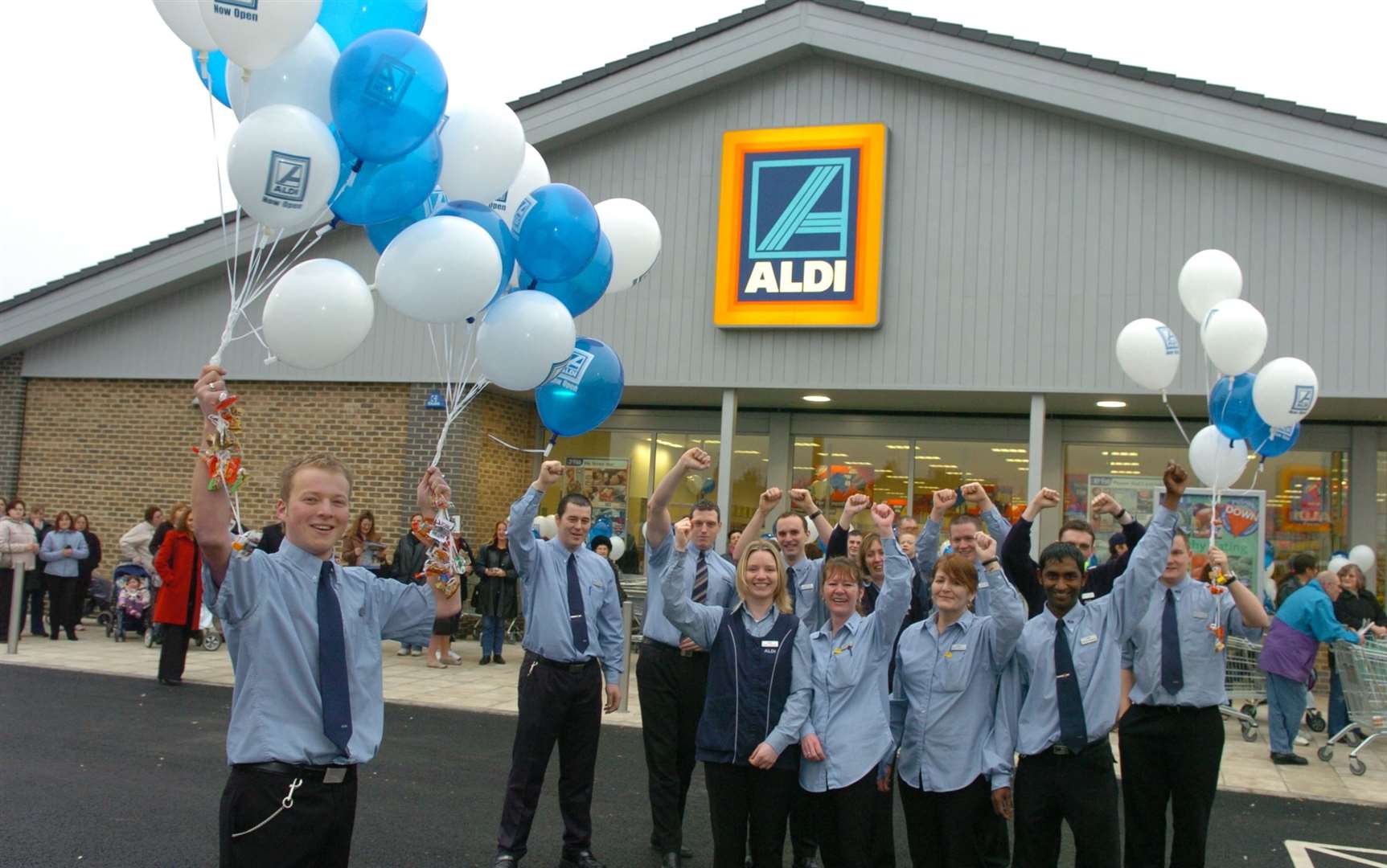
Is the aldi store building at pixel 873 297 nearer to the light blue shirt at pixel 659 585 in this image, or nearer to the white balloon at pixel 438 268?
the light blue shirt at pixel 659 585

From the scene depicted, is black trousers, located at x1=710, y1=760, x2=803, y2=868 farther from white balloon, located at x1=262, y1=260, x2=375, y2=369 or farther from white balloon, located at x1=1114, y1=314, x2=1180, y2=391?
white balloon, located at x1=1114, y1=314, x2=1180, y2=391

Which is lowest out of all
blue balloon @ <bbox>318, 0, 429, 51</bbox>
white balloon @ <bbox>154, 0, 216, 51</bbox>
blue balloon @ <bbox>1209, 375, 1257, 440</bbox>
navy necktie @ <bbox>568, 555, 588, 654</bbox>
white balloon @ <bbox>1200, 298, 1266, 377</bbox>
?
navy necktie @ <bbox>568, 555, 588, 654</bbox>

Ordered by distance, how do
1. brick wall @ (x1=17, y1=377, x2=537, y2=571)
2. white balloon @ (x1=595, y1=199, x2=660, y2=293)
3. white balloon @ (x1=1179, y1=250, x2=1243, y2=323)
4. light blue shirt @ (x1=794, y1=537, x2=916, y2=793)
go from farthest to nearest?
brick wall @ (x1=17, y1=377, x2=537, y2=571) < white balloon @ (x1=1179, y1=250, x2=1243, y2=323) < white balloon @ (x1=595, y1=199, x2=660, y2=293) < light blue shirt @ (x1=794, y1=537, x2=916, y2=793)

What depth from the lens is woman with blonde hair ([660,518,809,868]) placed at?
5109 mm

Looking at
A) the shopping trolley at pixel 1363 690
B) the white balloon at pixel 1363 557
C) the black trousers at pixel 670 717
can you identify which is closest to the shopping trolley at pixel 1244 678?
the shopping trolley at pixel 1363 690

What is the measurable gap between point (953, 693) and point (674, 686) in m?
2.03

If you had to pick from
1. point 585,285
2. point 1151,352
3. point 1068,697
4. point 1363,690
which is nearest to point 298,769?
point 1068,697

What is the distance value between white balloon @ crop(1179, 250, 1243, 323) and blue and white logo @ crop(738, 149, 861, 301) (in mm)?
6010

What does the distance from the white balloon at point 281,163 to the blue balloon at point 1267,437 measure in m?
6.50

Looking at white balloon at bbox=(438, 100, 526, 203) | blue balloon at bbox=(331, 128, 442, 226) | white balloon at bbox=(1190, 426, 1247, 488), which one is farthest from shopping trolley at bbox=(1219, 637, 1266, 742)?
blue balloon at bbox=(331, 128, 442, 226)

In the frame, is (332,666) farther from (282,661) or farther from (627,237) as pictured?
(627,237)

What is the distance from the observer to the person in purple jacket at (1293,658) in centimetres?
1013

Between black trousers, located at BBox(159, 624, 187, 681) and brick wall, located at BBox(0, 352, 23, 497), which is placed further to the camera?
brick wall, located at BBox(0, 352, 23, 497)

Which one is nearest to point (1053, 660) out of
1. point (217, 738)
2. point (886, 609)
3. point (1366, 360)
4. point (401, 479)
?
point (886, 609)
